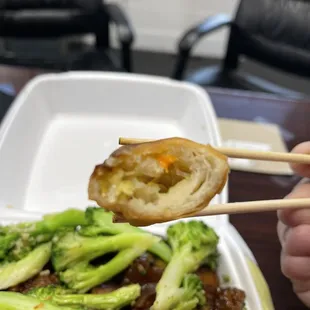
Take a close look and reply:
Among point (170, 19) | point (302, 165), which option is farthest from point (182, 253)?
point (170, 19)

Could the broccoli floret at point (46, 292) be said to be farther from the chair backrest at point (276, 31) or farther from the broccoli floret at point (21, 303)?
the chair backrest at point (276, 31)

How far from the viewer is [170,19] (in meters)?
3.56

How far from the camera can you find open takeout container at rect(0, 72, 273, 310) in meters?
1.25

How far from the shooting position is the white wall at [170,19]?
3475 mm

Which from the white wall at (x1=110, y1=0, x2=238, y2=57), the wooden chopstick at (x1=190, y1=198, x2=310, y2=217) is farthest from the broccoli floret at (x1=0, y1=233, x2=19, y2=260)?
the white wall at (x1=110, y1=0, x2=238, y2=57)

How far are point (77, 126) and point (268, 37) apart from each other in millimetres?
1224

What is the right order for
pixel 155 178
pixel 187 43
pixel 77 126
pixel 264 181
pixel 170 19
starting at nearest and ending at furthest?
pixel 155 178, pixel 264 181, pixel 77 126, pixel 187 43, pixel 170 19

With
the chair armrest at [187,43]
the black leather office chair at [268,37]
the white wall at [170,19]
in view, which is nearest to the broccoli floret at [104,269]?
the chair armrest at [187,43]

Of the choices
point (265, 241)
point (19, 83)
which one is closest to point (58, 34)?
point (19, 83)

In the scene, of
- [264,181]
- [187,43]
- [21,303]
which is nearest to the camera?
[21,303]

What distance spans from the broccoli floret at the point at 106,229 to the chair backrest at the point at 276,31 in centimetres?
159

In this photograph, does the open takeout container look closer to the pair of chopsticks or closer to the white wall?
the pair of chopsticks

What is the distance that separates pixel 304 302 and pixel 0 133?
0.85 meters

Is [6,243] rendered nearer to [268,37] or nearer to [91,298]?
[91,298]
